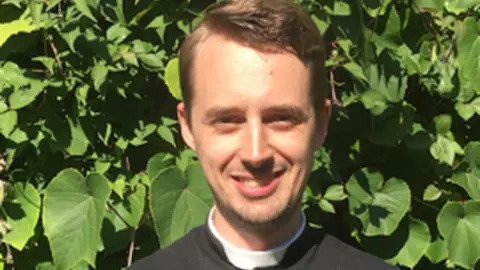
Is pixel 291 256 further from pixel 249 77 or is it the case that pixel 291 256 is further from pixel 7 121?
pixel 7 121

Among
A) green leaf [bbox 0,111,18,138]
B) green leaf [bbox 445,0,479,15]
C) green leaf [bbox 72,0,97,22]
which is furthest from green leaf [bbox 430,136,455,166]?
green leaf [bbox 0,111,18,138]

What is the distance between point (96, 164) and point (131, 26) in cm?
34

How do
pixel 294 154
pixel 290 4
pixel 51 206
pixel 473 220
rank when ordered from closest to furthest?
pixel 294 154 < pixel 290 4 < pixel 51 206 < pixel 473 220

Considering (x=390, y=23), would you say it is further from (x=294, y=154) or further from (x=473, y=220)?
(x=294, y=154)

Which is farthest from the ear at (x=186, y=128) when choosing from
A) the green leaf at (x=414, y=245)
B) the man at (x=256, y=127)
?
the green leaf at (x=414, y=245)

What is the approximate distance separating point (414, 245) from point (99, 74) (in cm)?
90

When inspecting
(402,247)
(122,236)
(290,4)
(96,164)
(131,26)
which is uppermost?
(290,4)

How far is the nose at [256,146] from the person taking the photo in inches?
51.1

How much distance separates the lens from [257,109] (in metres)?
1.31

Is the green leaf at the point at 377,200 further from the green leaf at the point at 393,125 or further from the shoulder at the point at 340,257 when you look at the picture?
the shoulder at the point at 340,257

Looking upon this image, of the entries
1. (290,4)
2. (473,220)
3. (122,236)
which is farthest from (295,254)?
(473,220)

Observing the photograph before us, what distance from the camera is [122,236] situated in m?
1.93

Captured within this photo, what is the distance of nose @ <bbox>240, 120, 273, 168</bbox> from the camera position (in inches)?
51.1

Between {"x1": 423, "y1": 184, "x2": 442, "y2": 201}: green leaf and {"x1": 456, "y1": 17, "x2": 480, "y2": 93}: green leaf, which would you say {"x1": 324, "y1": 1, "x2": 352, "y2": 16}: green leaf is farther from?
{"x1": 423, "y1": 184, "x2": 442, "y2": 201}: green leaf
